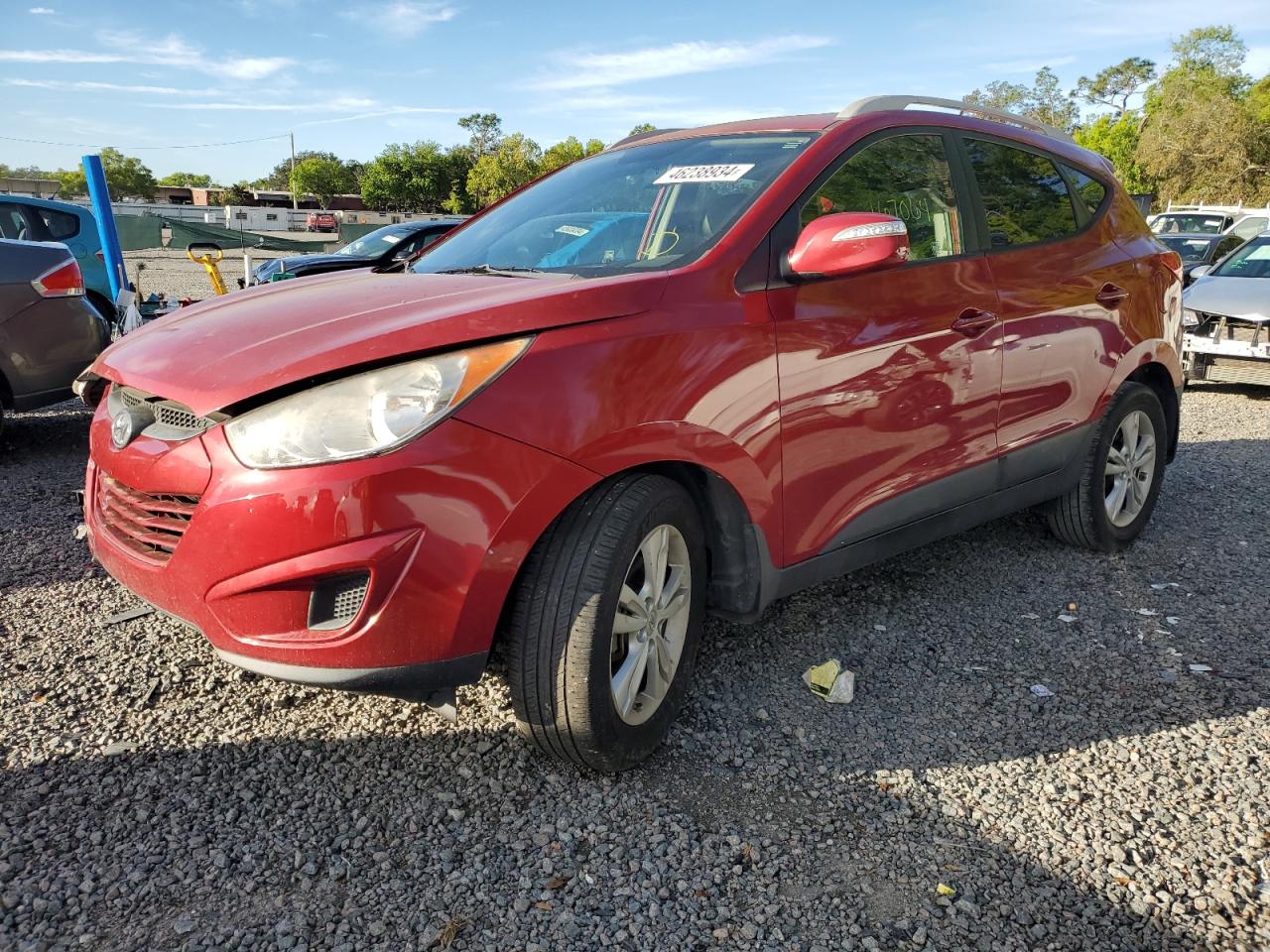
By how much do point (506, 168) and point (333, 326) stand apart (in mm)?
88892

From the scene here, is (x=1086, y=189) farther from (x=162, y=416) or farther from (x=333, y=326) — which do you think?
(x=162, y=416)

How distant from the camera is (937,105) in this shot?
3559mm

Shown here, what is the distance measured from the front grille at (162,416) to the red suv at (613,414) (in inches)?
0.4

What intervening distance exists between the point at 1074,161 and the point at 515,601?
3341mm

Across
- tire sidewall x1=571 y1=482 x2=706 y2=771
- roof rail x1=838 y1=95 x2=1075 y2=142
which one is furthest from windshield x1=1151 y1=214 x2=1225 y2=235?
tire sidewall x1=571 y1=482 x2=706 y2=771

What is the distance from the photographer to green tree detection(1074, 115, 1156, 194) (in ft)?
173

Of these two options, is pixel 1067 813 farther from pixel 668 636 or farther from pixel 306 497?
pixel 306 497

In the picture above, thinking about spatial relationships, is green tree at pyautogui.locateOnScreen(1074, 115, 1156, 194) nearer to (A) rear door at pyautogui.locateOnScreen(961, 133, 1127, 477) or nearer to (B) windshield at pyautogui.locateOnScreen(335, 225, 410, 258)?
(B) windshield at pyautogui.locateOnScreen(335, 225, 410, 258)

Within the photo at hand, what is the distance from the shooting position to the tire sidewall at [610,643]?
7.68ft

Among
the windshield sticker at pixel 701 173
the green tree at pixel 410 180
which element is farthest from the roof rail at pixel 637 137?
the green tree at pixel 410 180

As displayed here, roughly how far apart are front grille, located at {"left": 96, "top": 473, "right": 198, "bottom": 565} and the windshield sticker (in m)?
1.80

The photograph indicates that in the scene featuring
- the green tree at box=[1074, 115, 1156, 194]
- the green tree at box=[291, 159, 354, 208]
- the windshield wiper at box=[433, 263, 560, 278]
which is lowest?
the windshield wiper at box=[433, 263, 560, 278]

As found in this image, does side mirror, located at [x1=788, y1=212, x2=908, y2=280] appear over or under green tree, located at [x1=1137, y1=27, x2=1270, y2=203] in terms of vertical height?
under

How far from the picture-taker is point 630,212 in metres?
3.08
